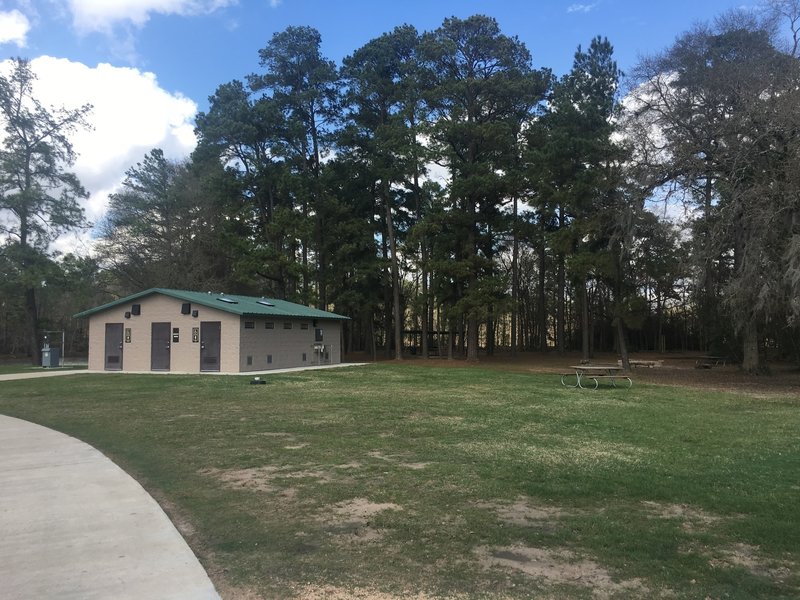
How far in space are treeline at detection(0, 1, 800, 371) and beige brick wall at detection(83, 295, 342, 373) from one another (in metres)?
11.5

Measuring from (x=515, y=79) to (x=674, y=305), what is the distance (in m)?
26.7

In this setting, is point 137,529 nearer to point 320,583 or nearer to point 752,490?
point 320,583

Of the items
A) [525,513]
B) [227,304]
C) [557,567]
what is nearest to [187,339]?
[227,304]

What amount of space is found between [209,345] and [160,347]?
248 centimetres

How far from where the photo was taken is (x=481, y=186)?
3155 centimetres

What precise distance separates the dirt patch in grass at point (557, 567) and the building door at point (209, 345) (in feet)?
69.9

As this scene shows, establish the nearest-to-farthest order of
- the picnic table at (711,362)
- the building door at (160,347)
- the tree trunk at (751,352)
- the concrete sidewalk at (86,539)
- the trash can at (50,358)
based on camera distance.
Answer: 1. the concrete sidewalk at (86,539)
2. the tree trunk at (751,352)
3. the building door at (160,347)
4. the picnic table at (711,362)
5. the trash can at (50,358)

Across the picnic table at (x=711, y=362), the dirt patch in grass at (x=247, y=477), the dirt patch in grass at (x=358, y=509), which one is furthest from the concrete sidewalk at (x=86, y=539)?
the picnic table at (x=711, y=362)

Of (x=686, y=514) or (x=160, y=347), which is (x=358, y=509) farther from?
(x=160, y=347)

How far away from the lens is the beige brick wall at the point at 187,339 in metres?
23.7

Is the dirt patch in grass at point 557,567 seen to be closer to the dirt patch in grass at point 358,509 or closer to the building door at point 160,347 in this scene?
the dirt patch in grass at point 358,509

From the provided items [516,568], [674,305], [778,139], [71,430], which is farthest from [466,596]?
[674,305]

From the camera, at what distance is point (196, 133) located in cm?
3994

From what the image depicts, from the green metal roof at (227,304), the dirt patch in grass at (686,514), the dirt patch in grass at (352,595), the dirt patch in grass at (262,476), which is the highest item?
the green metal roof at (227,304)
